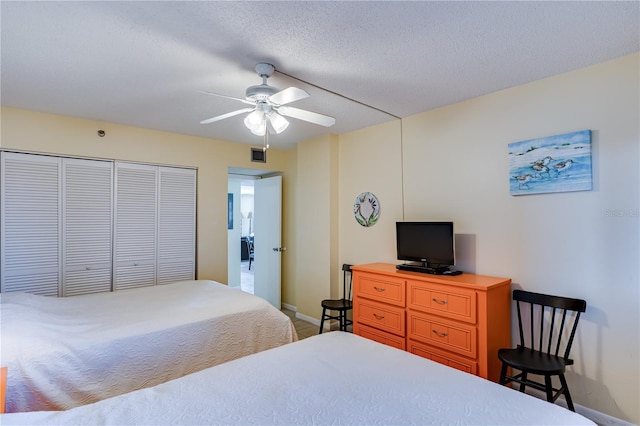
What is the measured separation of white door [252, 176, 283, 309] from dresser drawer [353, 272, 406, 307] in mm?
1943

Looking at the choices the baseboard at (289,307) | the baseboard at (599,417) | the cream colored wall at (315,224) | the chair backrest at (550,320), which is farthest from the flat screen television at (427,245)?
the baseboard at (289,307)

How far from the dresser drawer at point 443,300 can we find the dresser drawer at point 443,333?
0.19ft

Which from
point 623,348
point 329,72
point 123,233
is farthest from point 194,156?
point 623,348

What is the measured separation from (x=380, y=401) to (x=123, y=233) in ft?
11.3

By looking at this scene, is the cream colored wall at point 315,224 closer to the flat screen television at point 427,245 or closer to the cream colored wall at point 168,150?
the cream colored wall at point 168,150

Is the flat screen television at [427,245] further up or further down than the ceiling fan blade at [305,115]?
further down

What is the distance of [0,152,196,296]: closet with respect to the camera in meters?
3.13

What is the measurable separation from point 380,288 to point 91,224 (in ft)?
10.0

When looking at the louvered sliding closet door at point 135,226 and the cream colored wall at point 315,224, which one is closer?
the louvered sliding closet door at point 135,226

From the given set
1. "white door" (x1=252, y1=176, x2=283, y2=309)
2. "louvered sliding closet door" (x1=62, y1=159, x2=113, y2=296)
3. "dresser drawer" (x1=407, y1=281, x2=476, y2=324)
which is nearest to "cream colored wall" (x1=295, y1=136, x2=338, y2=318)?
"white door" (x1=252, y1=176, x2=283, y2=309)

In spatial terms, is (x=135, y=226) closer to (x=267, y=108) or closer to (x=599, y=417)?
(x=267, y=108)

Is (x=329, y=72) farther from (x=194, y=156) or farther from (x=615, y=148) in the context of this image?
(x=194, y=156)

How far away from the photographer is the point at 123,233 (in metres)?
3.67

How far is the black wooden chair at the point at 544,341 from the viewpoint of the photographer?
2.12 m
